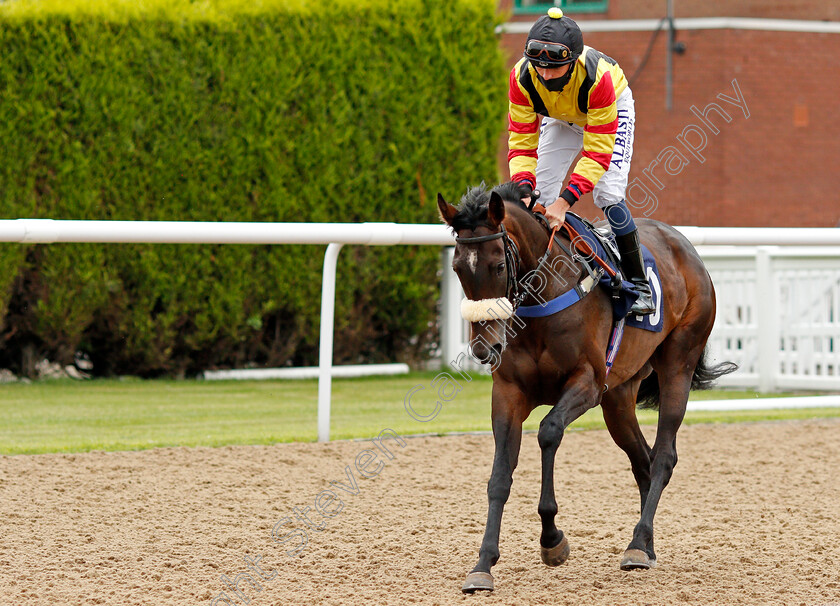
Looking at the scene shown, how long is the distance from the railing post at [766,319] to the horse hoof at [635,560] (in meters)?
5.67

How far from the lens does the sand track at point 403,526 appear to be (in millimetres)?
3738

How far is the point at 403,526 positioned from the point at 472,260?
167 centimetres

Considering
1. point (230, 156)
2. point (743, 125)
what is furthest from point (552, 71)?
point (743, 125)

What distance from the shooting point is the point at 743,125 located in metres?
13.7

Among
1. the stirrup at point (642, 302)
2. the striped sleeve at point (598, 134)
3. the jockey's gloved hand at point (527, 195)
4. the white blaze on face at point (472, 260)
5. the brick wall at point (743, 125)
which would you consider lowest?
the stirrup at point (642, 302)

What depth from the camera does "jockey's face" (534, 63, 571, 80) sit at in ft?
13.3

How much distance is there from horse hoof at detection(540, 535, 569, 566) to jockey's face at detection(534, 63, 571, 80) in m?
1.69

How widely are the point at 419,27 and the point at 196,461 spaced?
209 inches

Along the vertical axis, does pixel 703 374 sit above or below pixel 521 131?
below

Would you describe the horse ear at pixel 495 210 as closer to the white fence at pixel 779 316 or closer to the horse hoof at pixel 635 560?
the horse hoof at pixel 635 560

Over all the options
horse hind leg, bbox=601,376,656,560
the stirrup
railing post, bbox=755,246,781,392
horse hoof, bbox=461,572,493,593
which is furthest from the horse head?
railing post, bbox=755,246,781,392

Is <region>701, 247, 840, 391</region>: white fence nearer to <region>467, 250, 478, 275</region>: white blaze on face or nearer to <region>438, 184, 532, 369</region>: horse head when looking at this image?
<region>438, 184, 532, 369</region>: horse head

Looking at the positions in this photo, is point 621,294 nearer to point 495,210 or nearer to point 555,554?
point 495,210

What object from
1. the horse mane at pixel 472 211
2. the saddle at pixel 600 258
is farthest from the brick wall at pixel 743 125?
the horse mane at pixel 472 211
